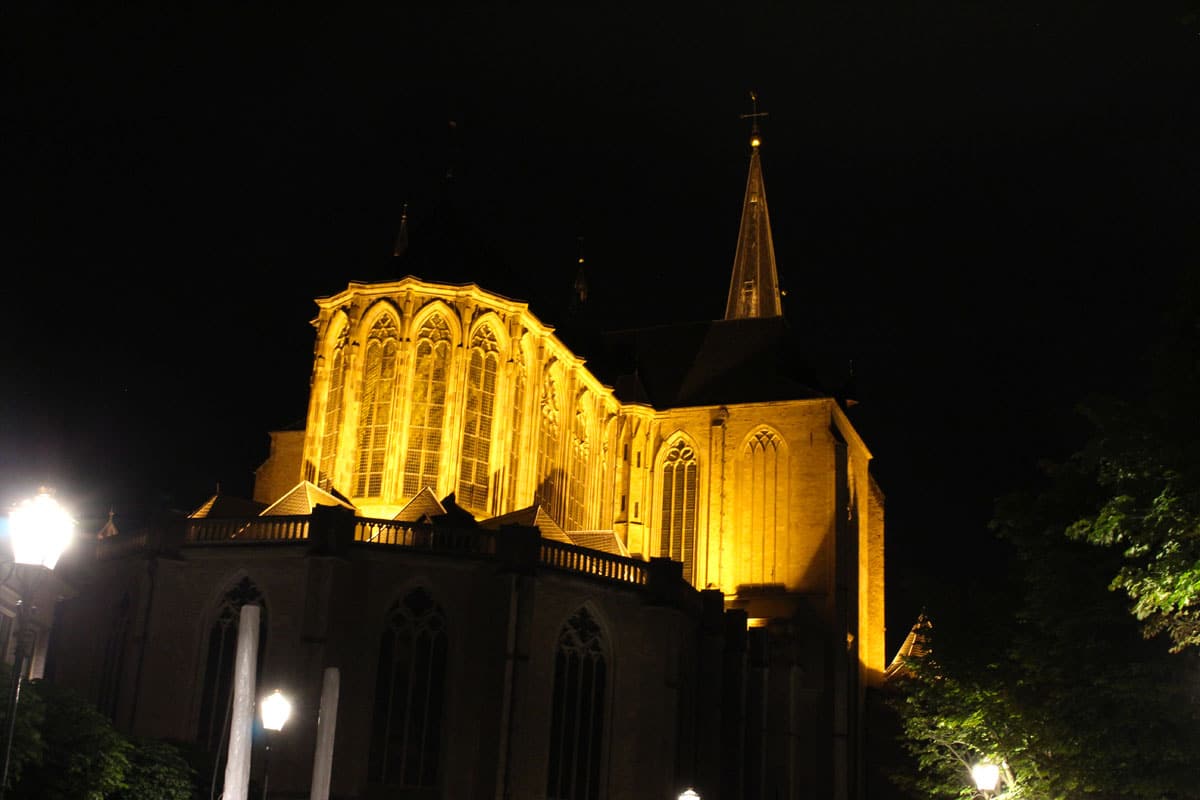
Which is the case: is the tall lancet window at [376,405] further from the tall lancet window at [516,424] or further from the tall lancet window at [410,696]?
the tall lancet window at [410,696]

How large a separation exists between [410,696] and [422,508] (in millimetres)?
5575

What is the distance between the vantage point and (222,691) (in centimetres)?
3253

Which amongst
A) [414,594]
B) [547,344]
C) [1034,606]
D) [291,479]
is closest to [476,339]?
[547,344]

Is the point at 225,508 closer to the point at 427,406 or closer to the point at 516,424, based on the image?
the point at 427,406

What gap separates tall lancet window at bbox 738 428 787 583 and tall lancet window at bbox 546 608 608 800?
46.0 ft

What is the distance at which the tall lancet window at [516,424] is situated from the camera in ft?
132

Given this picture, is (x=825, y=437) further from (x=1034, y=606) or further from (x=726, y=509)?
(x=1034, y=606)

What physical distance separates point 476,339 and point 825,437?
14112 mm

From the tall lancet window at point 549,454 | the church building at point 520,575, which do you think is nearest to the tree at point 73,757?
the church building at point 520,575

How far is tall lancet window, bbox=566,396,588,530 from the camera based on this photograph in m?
45.6

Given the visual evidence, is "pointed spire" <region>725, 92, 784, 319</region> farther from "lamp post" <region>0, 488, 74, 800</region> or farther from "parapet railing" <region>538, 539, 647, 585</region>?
"lamp post" <region>0, 488, 74, 800</region>

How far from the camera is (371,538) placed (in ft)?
112

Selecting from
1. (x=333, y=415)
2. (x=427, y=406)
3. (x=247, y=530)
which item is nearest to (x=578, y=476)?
(x=427, y=406)

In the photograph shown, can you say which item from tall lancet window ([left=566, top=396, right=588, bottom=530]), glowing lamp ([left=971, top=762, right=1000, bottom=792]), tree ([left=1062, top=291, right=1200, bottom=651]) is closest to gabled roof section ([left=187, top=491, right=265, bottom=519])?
tall lancet window ([left=566, top=396, right=588, bottom=530])
